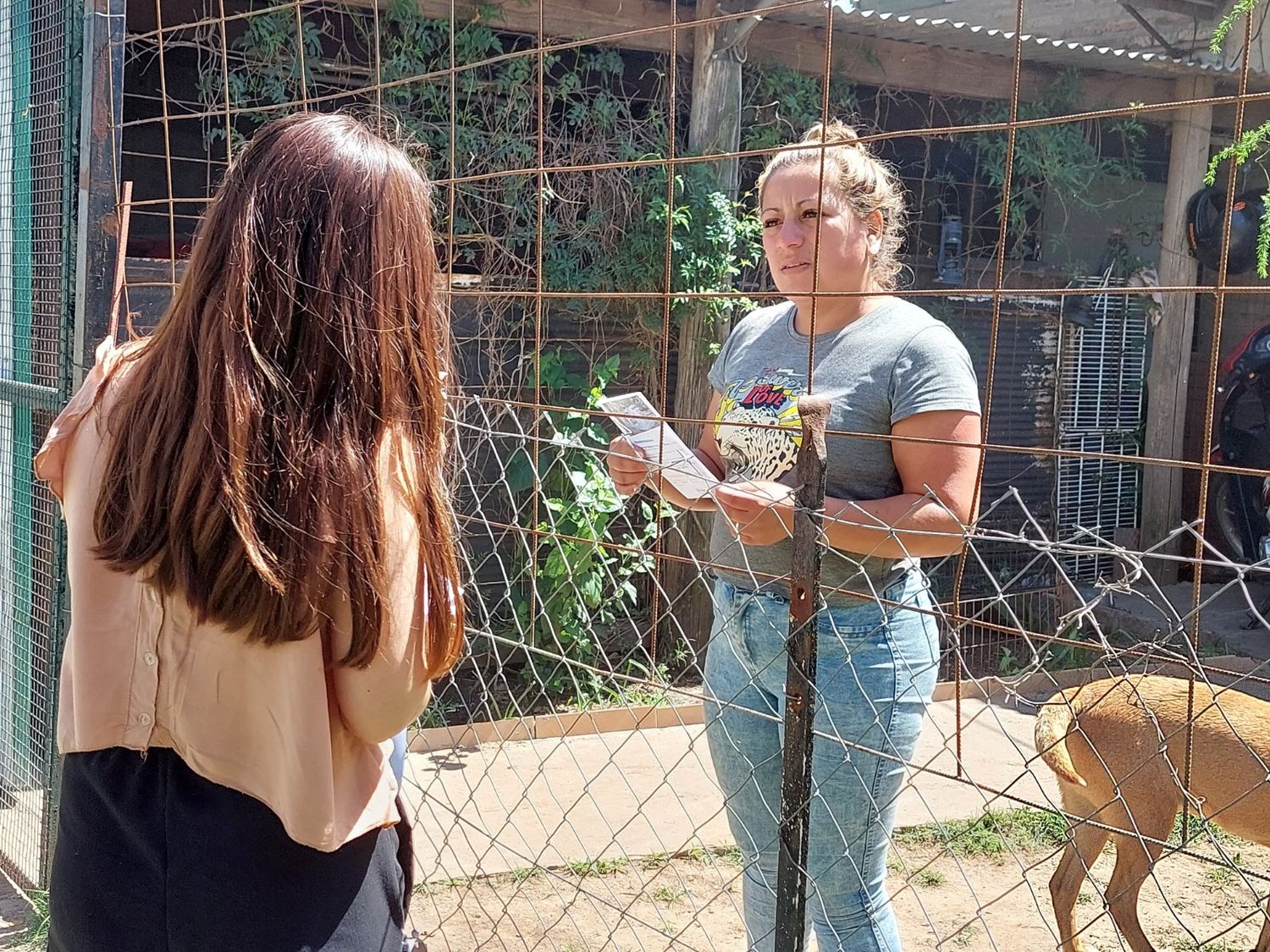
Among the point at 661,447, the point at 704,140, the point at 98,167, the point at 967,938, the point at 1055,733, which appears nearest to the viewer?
the point at 661,447

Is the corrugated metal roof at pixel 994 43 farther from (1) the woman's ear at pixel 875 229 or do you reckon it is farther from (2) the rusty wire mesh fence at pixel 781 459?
(1) the woman's ear at pixel 875 229

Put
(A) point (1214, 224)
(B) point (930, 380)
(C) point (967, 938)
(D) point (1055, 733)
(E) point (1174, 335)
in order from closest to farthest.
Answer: (B) point (930, 380)
(D) point (1055, 733)
(C) point (967, 938)
(A) point (1214, 224)
(E) point (1174, 335)

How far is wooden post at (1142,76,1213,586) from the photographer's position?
678cm

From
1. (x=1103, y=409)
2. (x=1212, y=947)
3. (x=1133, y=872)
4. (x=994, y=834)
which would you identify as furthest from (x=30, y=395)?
(x=1103, y=409)

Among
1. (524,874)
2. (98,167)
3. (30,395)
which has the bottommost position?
(524,874)

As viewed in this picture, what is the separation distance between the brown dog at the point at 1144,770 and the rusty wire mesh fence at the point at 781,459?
0.05ft

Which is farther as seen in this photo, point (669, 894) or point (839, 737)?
point (669, 894)

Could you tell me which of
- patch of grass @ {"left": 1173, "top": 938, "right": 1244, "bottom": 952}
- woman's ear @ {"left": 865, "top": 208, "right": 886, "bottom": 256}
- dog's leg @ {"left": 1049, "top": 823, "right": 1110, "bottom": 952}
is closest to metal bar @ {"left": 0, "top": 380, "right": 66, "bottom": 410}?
woman's ear @ {"left": 865, "top": 208, "right": 886, "bottom": 256}

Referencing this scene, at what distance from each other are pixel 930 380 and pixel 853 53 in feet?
16.0

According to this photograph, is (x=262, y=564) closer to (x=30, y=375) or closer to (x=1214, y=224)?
(x=30, y=375)

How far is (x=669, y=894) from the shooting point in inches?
134

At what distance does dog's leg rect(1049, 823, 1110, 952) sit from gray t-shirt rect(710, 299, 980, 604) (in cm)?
166

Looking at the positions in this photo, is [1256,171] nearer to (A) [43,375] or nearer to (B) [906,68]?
(B) [906,68]

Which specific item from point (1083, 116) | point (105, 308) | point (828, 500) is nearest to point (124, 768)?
point (828, 500)
